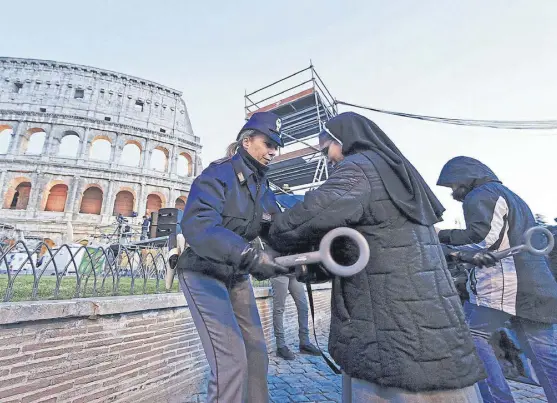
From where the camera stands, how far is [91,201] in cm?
3234

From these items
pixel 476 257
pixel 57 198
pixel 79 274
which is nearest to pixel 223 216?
pixel 476 257

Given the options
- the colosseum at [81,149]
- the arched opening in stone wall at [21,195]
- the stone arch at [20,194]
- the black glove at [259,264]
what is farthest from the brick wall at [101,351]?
the arched opening in stone wall at [21,195]

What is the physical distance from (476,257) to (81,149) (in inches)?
1549

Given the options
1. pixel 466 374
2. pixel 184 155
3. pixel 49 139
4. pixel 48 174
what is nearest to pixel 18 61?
pixel 49 139

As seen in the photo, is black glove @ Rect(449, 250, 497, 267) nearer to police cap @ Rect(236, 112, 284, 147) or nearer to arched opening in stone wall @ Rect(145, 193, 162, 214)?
police cap @ Rect(236, 112, 284, 147)

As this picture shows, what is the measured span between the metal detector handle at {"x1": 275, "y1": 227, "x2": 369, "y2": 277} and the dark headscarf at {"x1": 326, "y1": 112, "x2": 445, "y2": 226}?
331 mm

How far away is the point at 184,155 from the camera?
38.3 meters

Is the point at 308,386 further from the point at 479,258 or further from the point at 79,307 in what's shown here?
the point at 79,307

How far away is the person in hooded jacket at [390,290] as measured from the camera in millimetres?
1192

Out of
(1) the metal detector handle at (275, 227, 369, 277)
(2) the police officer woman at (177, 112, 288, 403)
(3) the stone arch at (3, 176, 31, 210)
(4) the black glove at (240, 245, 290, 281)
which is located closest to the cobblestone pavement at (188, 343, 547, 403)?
(2) the police officer woman at (177, 112, 288, 403)

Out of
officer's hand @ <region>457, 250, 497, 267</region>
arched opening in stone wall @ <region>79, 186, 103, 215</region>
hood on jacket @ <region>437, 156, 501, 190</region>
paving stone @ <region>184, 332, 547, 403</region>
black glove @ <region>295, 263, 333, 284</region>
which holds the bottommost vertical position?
paving stone @ <region>184, 332, 547, 403</region>

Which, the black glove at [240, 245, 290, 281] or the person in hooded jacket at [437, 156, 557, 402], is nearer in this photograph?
the black glove at [240, 245, 290, 281]

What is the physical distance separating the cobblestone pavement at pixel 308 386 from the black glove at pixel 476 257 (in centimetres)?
Answer: 219

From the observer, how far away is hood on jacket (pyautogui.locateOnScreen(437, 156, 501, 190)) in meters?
2.94
